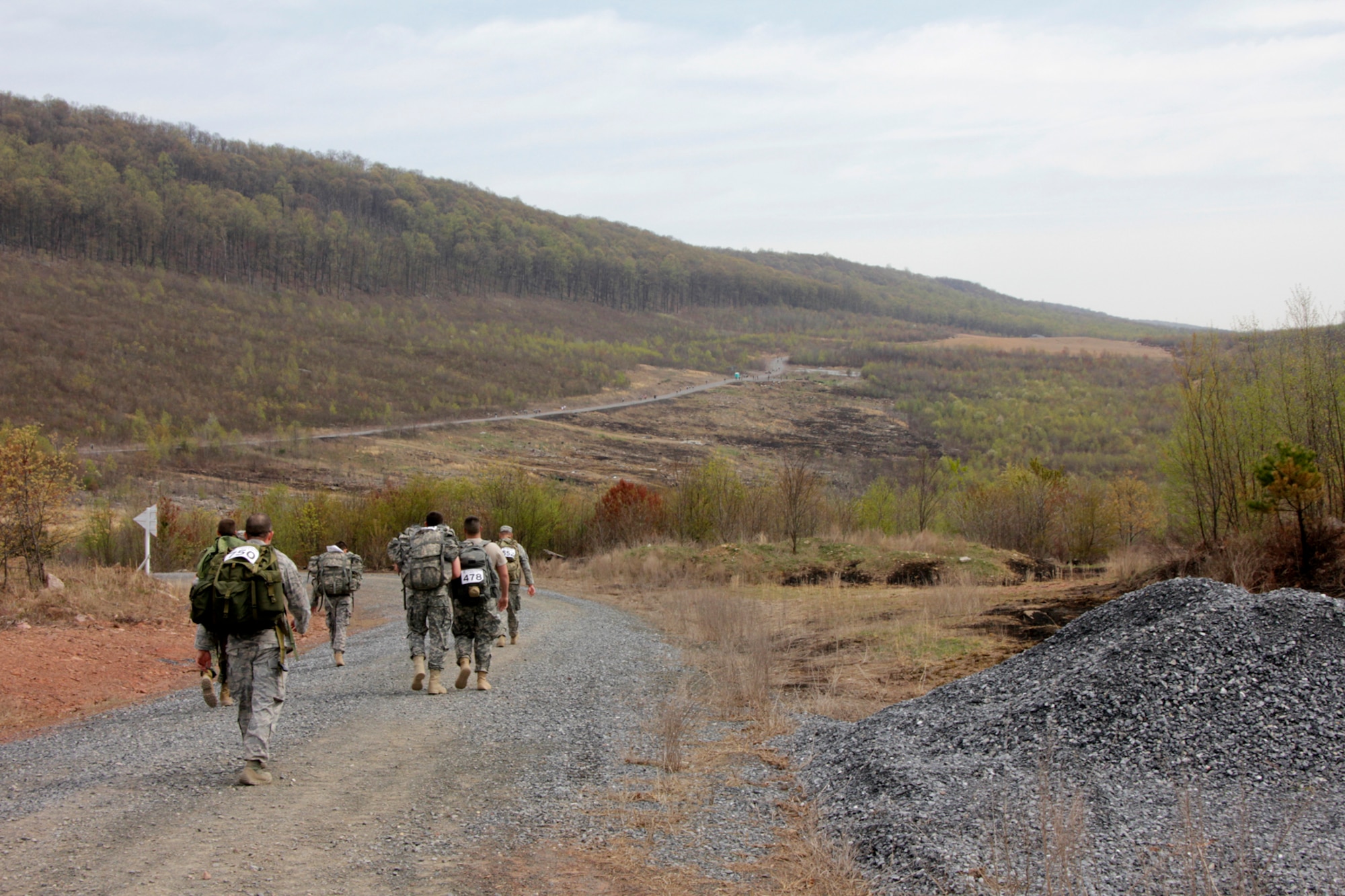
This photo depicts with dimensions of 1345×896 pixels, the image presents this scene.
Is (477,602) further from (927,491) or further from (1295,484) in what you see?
(927,491)

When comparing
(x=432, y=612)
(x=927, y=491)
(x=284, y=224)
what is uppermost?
(x=284, y=224)

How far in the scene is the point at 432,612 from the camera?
35.3 feet

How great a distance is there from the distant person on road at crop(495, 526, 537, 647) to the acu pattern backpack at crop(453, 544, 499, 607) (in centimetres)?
263

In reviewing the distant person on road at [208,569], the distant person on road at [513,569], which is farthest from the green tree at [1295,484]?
the distant person on road at [208,569]

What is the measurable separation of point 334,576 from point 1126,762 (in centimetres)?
1080

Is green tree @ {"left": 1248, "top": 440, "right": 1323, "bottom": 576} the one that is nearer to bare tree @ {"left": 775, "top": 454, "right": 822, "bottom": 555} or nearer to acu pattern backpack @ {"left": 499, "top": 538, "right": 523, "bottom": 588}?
acu pattern backpack @ {"left": 499, "top": 538, "right": 523, "bottom": 588}

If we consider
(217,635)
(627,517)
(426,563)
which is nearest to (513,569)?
(426,563)

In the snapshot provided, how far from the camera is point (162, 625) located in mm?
17750

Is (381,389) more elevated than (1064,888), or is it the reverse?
(381,389)

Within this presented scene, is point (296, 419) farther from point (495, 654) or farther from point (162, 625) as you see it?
point (495, 654)

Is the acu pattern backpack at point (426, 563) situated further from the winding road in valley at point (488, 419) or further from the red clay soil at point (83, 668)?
the winding road in valley at point (488, 419)

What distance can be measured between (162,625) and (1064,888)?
687 inches

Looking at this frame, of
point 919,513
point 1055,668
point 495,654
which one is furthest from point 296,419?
point 1055,668

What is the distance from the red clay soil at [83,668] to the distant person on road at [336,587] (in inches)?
84.5
